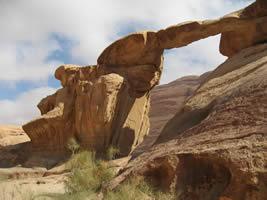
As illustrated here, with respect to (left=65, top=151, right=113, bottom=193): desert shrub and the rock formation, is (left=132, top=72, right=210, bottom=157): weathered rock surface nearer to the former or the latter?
the rock formation

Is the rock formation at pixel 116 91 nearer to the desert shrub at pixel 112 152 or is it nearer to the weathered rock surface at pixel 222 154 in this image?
the desert shrub at pixel 112 152

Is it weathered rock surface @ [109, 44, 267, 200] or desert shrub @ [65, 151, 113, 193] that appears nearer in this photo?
weathered rock surface @ [109, 44, 267, 200]

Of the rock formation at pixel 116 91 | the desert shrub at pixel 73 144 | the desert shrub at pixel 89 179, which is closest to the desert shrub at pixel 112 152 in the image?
the rock formation at pixel 116 91

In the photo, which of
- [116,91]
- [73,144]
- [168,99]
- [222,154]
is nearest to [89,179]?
[222,154]

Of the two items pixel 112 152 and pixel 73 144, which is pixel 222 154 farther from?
pixel 73 144

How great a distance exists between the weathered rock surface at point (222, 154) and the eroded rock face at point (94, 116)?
281 inches

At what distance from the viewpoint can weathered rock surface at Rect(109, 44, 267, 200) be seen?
4.25 metres

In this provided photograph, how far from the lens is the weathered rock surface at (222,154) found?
13.9 feet

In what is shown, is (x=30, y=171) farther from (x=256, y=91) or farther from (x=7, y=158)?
(x=256, y=91)

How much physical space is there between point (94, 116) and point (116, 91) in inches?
64.1

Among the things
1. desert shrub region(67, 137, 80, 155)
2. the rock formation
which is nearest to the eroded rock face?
the rock formation

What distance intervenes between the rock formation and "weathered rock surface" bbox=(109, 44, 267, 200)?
6.42 m

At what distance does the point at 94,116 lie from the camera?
14.1 meters

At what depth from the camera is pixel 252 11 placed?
11.4 meters
